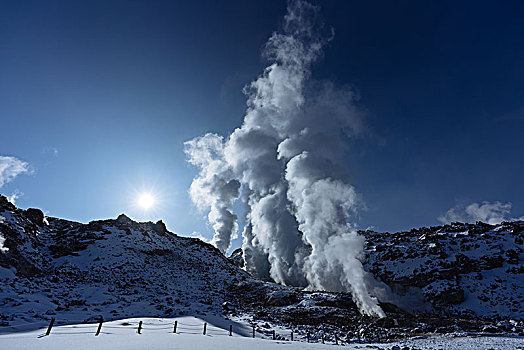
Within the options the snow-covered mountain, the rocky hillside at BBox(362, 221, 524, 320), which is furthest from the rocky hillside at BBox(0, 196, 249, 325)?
the rocky hillside at BBox(362, 221, 524, 320)

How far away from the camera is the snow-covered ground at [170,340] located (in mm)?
17281

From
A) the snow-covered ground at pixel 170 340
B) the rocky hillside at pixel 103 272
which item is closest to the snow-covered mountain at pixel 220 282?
the rocky hillside at pixel 103 272

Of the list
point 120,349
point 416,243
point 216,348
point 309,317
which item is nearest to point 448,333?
point 309,317

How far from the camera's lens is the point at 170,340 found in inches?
806

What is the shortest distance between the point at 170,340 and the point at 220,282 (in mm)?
45550

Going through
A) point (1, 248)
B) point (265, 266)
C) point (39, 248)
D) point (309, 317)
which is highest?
point (265, 266)

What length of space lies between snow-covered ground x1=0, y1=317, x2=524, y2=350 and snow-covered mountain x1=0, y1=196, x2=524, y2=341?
529cm

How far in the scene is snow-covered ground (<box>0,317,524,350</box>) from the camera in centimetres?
1728

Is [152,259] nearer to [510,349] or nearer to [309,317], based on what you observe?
[309,317]

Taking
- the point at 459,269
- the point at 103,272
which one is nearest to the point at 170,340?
the point at 103,272

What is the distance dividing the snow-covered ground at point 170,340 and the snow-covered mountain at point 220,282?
529 centimetres

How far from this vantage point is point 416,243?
257 feet

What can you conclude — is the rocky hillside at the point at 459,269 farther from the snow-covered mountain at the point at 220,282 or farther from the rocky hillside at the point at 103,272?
the rocky hillside at the point at 103,272

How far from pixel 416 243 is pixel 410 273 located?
15464 millimetres
